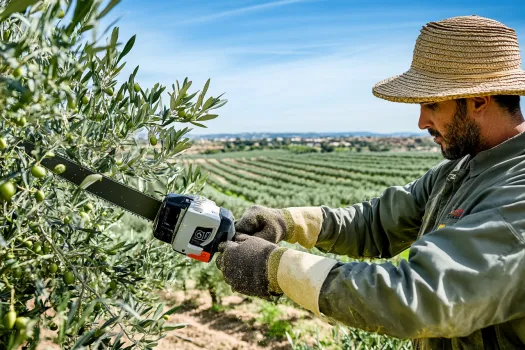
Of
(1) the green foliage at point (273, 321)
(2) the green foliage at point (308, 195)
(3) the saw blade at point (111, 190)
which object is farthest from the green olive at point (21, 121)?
(1) the green foliage at point (273, 321)

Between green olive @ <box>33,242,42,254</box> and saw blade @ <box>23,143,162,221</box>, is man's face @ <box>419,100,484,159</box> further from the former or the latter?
green olive @ <box>33,242,42,254</box>

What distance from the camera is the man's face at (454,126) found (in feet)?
6.28

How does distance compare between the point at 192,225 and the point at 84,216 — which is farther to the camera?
the point at 192,225

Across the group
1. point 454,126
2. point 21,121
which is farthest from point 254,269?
point 454,126

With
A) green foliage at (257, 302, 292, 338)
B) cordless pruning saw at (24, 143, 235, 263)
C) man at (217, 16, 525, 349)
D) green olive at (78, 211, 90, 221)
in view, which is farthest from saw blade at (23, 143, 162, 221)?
green foliage at (257, 302, 292, 338)

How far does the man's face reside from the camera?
6.28ft

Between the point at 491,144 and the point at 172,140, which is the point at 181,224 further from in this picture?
the point at 491,144

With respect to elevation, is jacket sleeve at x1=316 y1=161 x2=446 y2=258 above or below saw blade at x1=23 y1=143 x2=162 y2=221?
below

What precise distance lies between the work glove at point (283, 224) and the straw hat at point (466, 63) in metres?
0.82

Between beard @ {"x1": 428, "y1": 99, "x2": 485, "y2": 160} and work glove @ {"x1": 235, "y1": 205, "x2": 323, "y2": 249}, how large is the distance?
2.71ft

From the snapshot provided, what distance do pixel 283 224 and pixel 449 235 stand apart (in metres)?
1.02

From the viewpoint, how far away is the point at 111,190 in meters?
1.85

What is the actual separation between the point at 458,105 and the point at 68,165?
1641 millimetres

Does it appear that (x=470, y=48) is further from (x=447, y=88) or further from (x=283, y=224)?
(x=283, y=224)
